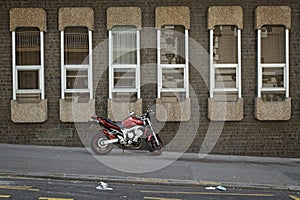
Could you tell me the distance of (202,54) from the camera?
50.7 ft

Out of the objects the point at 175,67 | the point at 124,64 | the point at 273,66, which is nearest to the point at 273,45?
the point at 273,66

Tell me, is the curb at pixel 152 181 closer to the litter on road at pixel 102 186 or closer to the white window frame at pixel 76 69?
the litter on road at pixel 102 186

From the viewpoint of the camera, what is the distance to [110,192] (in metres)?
9.67

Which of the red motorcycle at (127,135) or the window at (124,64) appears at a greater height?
the window at (124,64)

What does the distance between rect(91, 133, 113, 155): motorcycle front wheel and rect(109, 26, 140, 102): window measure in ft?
5.49

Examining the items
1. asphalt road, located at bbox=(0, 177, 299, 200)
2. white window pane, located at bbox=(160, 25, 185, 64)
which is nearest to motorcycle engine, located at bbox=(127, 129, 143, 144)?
white window pane, located at bbox=(160, 25, 185, 64)

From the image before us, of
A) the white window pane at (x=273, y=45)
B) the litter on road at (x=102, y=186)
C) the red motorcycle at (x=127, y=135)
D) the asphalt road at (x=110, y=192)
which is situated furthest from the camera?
the white window pane at (x=273, y=45)

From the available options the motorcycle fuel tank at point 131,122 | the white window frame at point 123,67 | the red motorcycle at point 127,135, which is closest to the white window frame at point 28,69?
the white window frame at point 123,67

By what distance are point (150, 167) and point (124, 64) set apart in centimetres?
405

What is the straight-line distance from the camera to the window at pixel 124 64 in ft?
50.6

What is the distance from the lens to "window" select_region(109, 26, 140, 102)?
607 inches

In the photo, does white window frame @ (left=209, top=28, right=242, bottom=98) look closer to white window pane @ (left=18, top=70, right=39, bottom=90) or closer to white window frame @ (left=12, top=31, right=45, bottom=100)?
white window frame @ (left=12, top=31, right=45, bottom=100)

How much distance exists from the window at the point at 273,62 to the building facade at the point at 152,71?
3.2 inches

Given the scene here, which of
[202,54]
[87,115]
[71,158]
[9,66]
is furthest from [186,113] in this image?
[9,66]
